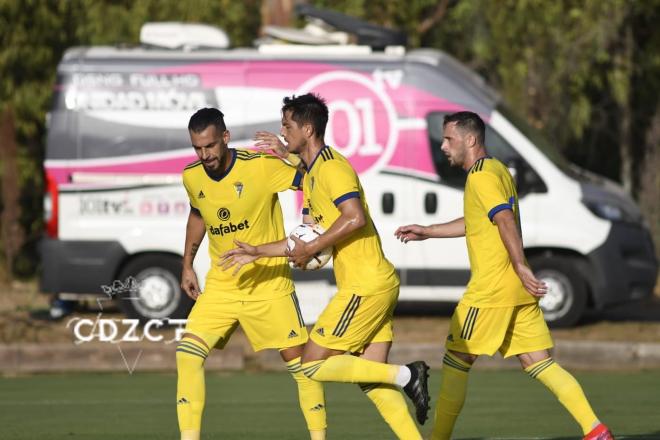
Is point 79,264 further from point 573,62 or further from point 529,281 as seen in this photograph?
point 573,62

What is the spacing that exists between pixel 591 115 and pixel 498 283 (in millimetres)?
14974

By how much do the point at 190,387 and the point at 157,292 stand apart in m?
7.46

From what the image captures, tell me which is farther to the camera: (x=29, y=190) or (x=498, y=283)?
(x=29, y=190)

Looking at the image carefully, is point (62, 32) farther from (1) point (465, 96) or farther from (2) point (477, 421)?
(2) point (477, 421)

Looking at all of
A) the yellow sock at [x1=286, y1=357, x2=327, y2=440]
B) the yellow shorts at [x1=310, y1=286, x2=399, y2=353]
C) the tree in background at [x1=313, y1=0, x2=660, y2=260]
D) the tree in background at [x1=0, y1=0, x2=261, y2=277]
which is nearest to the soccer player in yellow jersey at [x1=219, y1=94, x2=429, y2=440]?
the yellow shorts at [x1=310, y1=286, x2=399, y2=353]

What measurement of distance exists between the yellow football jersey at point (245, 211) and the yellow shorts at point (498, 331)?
1012 millimetres

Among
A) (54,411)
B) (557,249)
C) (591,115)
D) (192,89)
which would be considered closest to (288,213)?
(192,89)

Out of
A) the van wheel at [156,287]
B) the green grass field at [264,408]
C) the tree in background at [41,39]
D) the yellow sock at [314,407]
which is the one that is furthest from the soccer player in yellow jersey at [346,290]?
the tree in background at [41,39]

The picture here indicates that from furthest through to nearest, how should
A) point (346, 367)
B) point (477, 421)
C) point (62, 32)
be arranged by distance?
point (62, 32) → point (477, 421) → point (346, 367)

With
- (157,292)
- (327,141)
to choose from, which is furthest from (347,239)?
(157,292)

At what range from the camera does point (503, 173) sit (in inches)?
335

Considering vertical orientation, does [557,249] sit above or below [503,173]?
below

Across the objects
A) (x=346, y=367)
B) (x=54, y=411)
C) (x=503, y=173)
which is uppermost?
(x=503, y=173)

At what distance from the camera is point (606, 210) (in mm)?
15734
